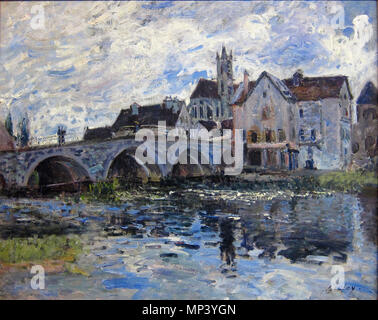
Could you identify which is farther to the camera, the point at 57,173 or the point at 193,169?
the point at 57,173

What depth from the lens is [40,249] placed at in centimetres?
409

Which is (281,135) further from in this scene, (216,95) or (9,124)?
(9,124)

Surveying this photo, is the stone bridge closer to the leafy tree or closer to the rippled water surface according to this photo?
the leafy tree

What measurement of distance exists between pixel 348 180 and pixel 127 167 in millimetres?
2463

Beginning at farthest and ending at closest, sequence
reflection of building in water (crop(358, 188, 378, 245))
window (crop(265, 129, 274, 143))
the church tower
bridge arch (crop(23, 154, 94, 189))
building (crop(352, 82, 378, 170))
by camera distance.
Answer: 1. bridge arch (crop(23, 154, 94, 189))
2. window (crop(265, 129, 274, 143))
3. the church tower
4. building (crop(352, 82, 378, 170))
5. reflection of building in water (crop(358, 188, 378, 245))

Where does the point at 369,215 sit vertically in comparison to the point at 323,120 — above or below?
below

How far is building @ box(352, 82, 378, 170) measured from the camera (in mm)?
3867

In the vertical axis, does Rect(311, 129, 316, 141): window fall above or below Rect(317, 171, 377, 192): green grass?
above

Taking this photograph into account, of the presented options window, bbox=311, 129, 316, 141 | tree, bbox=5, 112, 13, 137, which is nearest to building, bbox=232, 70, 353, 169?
window, bbox=311, 129, 316, 141

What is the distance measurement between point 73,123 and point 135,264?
1682 millimetres

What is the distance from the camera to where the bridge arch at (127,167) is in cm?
480

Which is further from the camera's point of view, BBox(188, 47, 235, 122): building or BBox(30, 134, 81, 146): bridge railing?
BBox(30, 134, 81, 146): bridge railing

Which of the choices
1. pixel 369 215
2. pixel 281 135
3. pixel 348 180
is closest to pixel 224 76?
pixel 281 135

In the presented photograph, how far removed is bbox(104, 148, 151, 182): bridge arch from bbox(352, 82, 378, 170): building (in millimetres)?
2159
